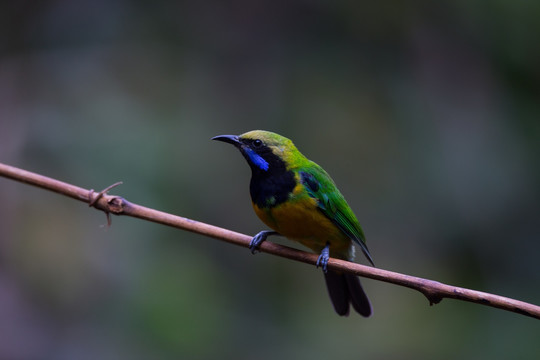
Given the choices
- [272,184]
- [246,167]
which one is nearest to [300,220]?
[272,184]

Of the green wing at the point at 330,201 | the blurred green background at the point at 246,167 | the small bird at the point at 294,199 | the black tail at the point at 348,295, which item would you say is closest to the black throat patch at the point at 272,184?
the small bird at the point at 294,199

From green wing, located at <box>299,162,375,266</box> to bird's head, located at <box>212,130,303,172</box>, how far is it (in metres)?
0.14

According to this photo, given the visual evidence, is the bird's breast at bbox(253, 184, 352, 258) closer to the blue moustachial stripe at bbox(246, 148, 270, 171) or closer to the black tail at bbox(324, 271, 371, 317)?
the blue moustachial stripe at bbox(246, 148, 270, 171)

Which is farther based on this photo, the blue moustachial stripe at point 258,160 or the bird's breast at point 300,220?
the blue moustachial stripe at point 258,160

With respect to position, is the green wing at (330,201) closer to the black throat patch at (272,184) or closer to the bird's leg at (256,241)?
the black throat patch at (272,184)

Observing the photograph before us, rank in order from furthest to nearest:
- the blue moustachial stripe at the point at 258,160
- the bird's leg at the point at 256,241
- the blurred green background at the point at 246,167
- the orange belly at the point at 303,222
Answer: the blurred green background at the point at 246,167
the blue moustachial stripe at the point at 258,160
the orange belly at the point at 303,222
the bird's leg at the point at 256,241

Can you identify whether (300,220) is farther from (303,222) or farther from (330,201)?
(330,201)

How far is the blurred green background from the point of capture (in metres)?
5.21

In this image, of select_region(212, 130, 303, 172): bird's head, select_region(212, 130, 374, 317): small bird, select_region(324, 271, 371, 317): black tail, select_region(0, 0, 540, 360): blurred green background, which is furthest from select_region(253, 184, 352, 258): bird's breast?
select_region(0, 0, 540, 360): blurred green background

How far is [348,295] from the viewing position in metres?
4.01

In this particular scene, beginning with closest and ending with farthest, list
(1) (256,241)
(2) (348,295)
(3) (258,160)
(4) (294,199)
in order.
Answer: (1) (256,241), (4) (294,199), (3) (258,160), (2) (348,295)

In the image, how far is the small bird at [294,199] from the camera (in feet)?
11.6

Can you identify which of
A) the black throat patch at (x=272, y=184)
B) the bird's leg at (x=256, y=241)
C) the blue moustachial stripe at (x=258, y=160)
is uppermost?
the blue moustachial stripe at (x=258, y=160)

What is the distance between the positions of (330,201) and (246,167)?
10.2 feet
